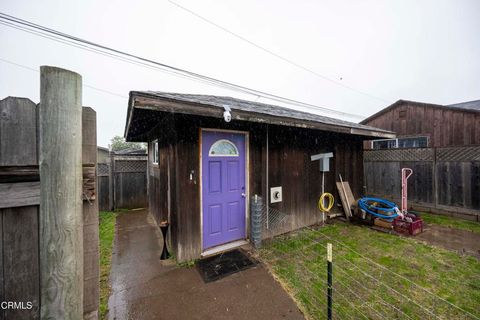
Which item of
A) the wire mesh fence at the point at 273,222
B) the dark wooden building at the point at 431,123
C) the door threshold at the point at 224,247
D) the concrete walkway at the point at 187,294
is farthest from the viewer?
the dark wooden building at the point at 431,123

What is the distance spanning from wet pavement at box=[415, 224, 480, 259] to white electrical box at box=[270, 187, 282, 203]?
3164 millimetres

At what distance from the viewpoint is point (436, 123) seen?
30.5 feet

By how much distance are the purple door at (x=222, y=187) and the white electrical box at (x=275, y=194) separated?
2.49ft

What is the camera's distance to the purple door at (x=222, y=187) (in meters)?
3.69

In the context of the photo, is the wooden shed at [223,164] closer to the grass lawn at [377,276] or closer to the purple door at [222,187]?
the purple door at [222,187]

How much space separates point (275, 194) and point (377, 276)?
2261 mm

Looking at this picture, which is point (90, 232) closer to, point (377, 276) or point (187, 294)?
point (187, 294)

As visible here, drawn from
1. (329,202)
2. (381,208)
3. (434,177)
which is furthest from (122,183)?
(434,177)

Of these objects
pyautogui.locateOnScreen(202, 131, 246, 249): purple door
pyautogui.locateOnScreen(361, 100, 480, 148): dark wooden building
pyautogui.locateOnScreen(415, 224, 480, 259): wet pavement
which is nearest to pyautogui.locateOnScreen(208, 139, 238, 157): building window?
pyautogui.locateOnScreen(202, 131, 246, 249): purple door

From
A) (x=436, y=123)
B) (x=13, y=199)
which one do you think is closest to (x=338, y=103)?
(x=436, y=123)

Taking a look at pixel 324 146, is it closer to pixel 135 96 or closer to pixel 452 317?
pixel 452 317

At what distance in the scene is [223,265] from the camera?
10.7ft

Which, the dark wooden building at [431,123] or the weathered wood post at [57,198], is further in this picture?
the dark wooden building at [431,123]

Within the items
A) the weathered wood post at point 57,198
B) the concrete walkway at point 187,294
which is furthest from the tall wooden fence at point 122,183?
the weathered wood post at point 57,198
